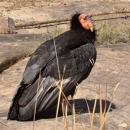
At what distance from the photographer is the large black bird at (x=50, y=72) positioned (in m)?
5.34

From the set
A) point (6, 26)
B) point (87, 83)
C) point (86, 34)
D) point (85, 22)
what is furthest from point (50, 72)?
point (6, 26)

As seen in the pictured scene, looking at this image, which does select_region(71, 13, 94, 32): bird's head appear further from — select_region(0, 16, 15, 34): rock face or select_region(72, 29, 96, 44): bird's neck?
select_region(0, 16, 15, 34): rock face

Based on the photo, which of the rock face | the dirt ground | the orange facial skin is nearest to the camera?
the dirt ground

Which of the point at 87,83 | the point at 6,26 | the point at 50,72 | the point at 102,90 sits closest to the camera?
the point at 50,72

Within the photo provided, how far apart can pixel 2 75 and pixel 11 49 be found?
1.07m

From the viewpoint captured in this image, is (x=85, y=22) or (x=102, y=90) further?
(x=102, y=90)

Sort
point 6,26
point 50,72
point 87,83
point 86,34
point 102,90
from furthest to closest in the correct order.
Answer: point 6,26, point 87,83, point 102,90, point 86,34, point 50,72

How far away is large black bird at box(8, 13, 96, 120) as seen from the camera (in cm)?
534

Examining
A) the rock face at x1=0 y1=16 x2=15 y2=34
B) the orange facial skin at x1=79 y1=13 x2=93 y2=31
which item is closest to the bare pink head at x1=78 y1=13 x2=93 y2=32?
the orange facial skin at x1=79 y1=13 x2=93 y2=31

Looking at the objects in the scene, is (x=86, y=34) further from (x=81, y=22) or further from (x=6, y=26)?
(x=6, y=26)

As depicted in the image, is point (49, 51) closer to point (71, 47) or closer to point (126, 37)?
point (71, 47)

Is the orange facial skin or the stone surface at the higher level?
the orange facial skin

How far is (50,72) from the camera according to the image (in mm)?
5430

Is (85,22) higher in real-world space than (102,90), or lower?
higher
